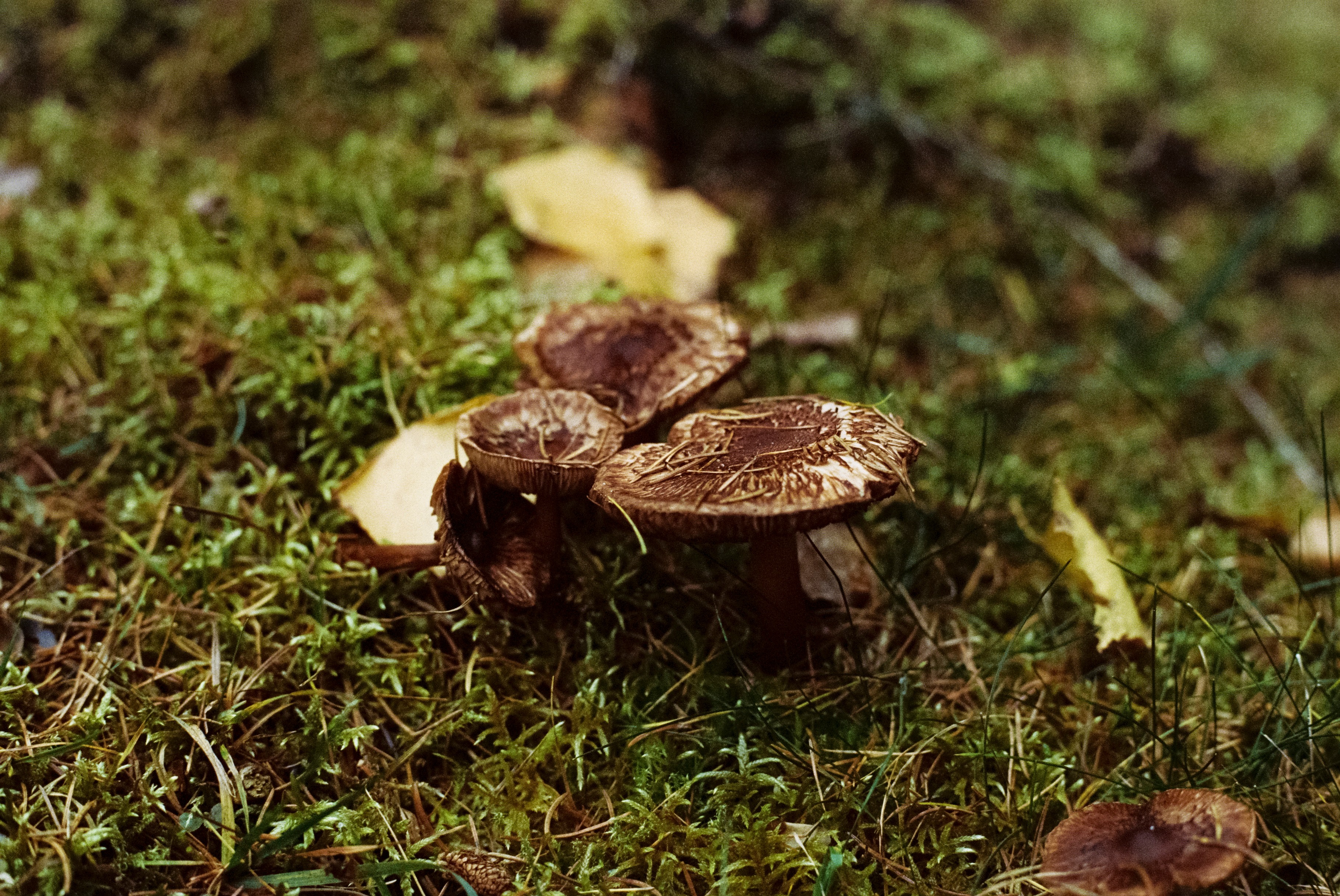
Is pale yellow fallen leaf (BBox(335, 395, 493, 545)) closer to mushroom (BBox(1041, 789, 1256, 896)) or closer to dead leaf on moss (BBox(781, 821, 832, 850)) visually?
dead leaf on moss (BBox(781, 821, 832, 850))

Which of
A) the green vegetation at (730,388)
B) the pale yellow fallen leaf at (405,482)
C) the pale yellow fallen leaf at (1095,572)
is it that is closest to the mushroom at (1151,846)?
the green vegetation at (730,388)

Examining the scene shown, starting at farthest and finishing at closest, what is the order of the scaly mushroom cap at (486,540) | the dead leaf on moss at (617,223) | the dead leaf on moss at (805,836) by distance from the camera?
1. the dead leaf on moss at (617,223)
2. the scaly mushroom cap at (486,540)
3. the dead leaf on moss at (805,836)

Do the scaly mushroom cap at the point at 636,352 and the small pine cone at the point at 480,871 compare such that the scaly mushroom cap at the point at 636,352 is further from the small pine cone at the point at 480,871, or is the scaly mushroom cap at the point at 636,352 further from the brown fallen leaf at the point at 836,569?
the small pine cone at the point at 480,871

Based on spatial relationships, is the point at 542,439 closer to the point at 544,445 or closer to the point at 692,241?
the point at 544,445

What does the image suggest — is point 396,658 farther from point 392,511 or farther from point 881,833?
point 881,833

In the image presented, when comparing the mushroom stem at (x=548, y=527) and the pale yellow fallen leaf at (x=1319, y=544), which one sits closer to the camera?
the mushroom stem at (x=548, y=527)
